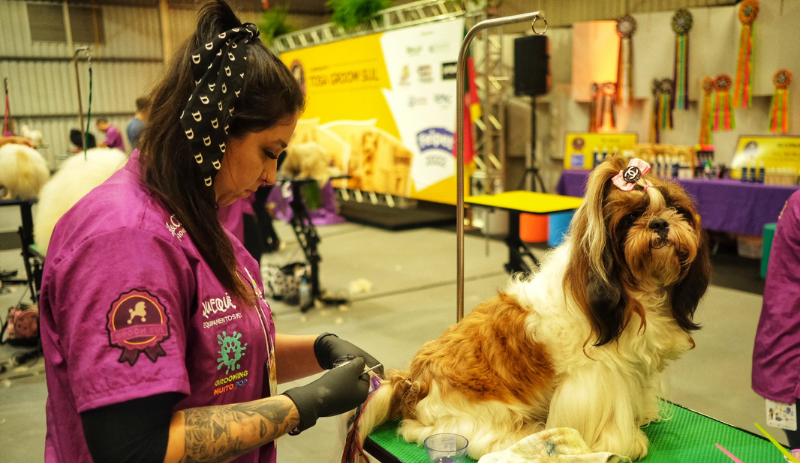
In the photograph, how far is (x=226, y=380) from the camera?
1143 mm

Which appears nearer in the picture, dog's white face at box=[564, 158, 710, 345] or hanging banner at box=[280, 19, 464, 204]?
dog's white face at box=[564, 158, 710, 345]

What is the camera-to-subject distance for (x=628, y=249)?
62.4 inches

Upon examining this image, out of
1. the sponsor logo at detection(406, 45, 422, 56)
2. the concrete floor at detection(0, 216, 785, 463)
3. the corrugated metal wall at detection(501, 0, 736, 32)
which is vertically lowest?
the concrete floor at detection(0, 216, 785, 463)

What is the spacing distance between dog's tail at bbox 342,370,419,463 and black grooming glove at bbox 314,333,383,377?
17 cm

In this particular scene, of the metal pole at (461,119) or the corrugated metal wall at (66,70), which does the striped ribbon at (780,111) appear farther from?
the corrugated metal wall at (66,70)

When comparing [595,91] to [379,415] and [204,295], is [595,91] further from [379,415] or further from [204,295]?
[204,295]

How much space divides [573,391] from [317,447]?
80.0 inches

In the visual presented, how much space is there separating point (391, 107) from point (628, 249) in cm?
823

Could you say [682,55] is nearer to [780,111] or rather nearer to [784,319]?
[780,111]

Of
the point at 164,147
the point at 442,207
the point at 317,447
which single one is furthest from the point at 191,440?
the point at 442,207

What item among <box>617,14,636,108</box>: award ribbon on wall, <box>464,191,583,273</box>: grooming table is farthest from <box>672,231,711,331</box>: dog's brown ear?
<box>617,14,636,108</box>: award ribbon on wall

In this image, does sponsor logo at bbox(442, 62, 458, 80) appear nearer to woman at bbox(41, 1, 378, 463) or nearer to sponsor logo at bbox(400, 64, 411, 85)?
sponsor logo at bbox(400, 64, 411, 85)

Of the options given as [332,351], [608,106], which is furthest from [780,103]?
[332,351]

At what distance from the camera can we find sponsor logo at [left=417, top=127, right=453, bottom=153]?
8445 mm
